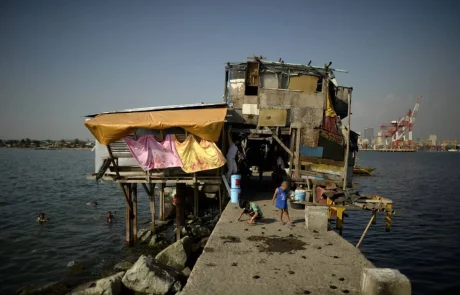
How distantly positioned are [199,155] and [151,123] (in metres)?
2.34

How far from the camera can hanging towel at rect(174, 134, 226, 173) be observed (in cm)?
1208

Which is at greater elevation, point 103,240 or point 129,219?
point 129,219

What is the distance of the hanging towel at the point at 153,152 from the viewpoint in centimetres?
1209

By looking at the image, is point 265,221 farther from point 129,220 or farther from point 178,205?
point 129,220

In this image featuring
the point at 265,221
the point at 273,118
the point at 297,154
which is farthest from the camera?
the point at 273,118

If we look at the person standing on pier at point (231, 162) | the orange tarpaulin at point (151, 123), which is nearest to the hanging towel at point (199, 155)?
the orange tarpaulin at point (151, 123)

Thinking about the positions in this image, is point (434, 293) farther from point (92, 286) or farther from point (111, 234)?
point (111, 234)

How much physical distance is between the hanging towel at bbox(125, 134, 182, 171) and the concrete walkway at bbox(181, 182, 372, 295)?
4.37 metres

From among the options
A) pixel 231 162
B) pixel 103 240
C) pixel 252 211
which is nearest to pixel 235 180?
pixel 231 162

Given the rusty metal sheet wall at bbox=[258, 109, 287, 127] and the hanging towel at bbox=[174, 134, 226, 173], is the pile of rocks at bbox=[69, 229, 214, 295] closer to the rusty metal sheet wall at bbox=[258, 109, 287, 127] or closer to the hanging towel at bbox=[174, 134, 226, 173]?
the hanging towel at bbox=[174, 134, 226, 173]

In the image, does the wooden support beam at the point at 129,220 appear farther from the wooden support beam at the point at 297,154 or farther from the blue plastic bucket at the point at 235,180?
A: the wooden support beam at the point at 297,154

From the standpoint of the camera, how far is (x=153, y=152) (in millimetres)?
12164

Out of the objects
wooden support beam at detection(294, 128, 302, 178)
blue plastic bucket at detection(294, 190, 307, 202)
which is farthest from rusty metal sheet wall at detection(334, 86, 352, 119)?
blue plastic bucket at detection(294, 190, 307, 202)

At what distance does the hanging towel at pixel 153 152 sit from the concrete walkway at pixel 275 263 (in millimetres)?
4374
